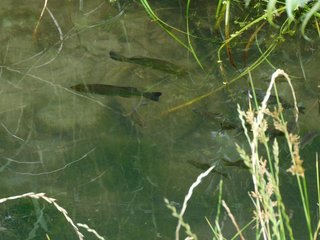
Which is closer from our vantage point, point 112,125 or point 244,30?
point 112,125

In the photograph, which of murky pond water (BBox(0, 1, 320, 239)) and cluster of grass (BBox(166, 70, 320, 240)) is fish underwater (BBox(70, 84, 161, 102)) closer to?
murky pond water (BBox(0, 1, 320, 239))

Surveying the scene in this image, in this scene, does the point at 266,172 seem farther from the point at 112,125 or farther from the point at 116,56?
the point at 116,56

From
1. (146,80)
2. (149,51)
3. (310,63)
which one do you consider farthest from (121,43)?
(310,63)

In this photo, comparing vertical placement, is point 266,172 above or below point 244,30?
above

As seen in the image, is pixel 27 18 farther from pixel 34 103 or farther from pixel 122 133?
pixel 122 133

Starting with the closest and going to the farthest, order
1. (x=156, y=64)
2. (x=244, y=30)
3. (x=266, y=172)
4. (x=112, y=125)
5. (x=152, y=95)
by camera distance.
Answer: (x=266, y=172), (x=112, y=125), (x=152, y=95), (x=156, y=64), (x=244, y=30)

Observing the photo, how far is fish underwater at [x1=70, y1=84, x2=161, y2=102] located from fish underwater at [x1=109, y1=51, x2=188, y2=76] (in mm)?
141

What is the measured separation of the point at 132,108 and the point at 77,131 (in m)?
0.20

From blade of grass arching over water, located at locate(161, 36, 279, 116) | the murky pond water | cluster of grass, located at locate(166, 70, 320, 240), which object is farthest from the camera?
blade of grass arching over water, located at locate(161, 36, 279, 116)

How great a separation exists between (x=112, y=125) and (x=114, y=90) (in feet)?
0.61

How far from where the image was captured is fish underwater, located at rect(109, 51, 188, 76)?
2.31 metres

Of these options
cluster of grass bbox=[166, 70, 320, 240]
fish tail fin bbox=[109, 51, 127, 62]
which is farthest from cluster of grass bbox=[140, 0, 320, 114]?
cluster of grass bbox=[166, 70, 320, 240]

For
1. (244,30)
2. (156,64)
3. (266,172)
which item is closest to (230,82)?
(156,64)

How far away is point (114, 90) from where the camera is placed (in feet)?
7.23
